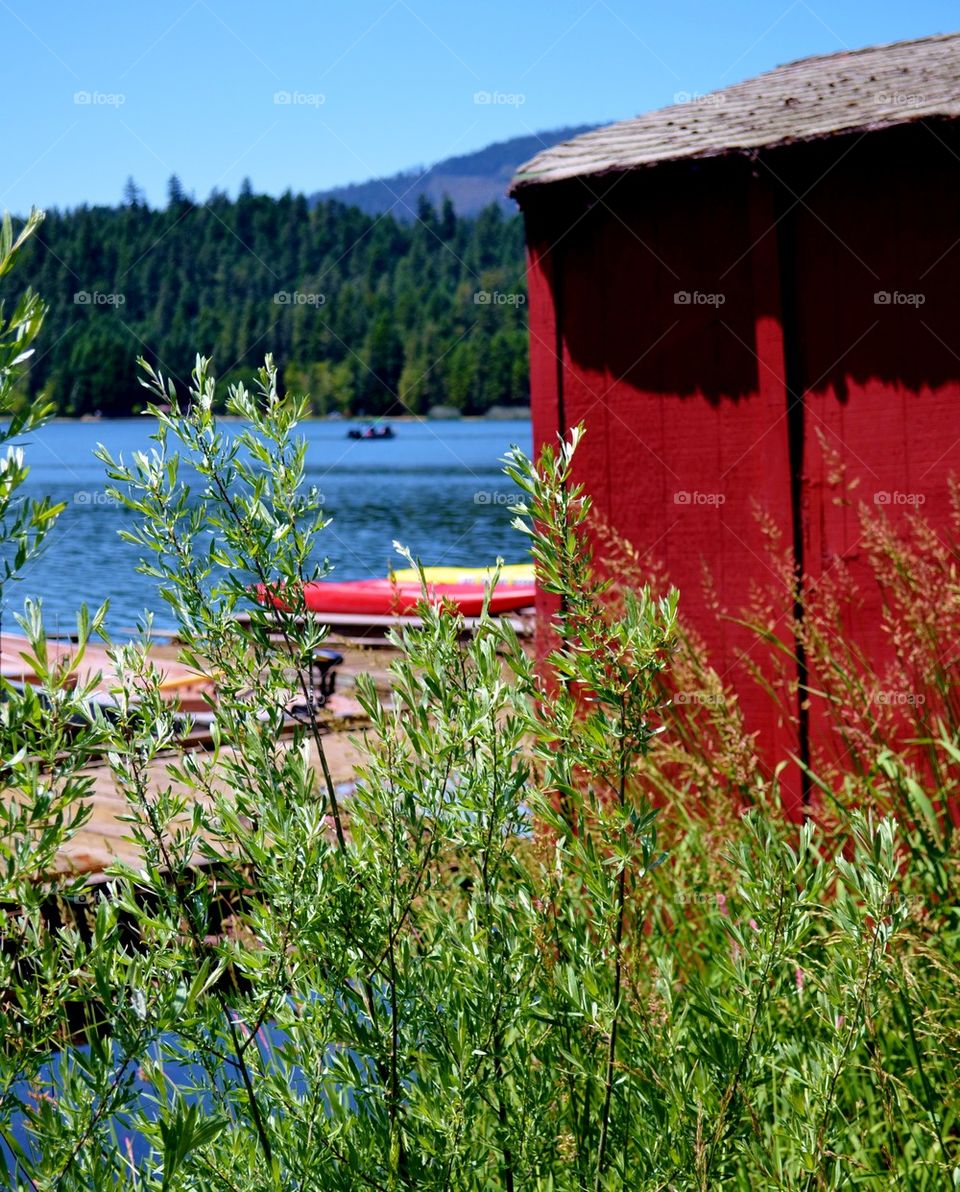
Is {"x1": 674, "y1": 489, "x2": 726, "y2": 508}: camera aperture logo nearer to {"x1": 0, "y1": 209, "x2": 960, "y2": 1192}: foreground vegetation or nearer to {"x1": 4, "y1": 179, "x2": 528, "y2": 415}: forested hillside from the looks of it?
{"x1": 0, "y1": 209, "x2": 960, "y2": 1192}: foreground vegetation

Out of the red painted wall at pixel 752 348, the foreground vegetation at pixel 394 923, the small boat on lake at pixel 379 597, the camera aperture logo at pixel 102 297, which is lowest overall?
the small boat on lake at pixel 379 597

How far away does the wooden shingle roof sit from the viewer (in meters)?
5.37

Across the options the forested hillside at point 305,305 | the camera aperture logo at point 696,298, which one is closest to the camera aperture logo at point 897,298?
the camera aperture logo at point 696,298

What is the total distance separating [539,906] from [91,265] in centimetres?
5252

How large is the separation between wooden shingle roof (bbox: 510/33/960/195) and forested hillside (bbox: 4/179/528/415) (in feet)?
105

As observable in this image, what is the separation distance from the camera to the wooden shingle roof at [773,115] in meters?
5.37

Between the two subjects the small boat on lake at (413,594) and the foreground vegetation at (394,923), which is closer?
the foreground vegetation at (394,923)

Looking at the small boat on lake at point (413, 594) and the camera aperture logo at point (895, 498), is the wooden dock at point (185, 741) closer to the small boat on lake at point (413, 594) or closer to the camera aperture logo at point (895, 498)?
the small boat on lake at point (413, 594)

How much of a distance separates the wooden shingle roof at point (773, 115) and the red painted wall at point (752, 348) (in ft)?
0.30

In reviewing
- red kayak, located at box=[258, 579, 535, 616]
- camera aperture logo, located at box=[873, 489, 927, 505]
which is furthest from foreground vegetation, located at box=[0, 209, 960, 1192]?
red kayak, located at box=[258, 579, 535, 616]

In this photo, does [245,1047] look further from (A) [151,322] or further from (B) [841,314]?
(A) [151,322]

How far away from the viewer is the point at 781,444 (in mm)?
5566

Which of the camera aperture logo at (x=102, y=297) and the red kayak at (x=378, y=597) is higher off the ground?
the camera aperture logo at (x=102, y=297)

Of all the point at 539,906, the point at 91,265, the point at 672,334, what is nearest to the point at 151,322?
the point at 91,265
